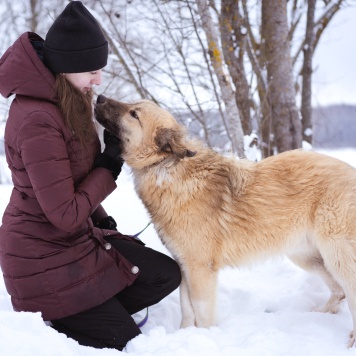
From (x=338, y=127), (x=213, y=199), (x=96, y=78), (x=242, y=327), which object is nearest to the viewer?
(x=96, y=78)

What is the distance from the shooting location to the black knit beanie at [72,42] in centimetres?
229

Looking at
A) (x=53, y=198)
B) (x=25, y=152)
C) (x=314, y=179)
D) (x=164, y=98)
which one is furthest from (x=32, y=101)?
(x=164, y=98)

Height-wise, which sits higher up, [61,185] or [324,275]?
[61,185]

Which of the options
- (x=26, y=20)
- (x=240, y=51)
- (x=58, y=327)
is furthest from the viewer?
(x=26, y=20)

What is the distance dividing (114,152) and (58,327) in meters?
1.11

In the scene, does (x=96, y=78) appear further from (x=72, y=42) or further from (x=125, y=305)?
(x=125, y=305)

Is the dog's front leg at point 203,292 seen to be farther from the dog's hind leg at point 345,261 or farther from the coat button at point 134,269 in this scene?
the dog's hind leg at point 345,261

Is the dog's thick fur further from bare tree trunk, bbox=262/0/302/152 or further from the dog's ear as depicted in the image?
bare tree trunk, bbox=262/0/302/152

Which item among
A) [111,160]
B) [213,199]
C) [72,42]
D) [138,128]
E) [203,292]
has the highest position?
[72,42]

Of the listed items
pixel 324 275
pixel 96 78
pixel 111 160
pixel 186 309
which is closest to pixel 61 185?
pixel 111 160

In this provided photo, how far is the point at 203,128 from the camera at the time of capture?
6.34m

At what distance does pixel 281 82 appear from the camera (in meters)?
5.93

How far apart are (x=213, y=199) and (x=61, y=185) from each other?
106 cm

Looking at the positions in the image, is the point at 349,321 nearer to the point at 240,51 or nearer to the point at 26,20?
the point at 240,51
